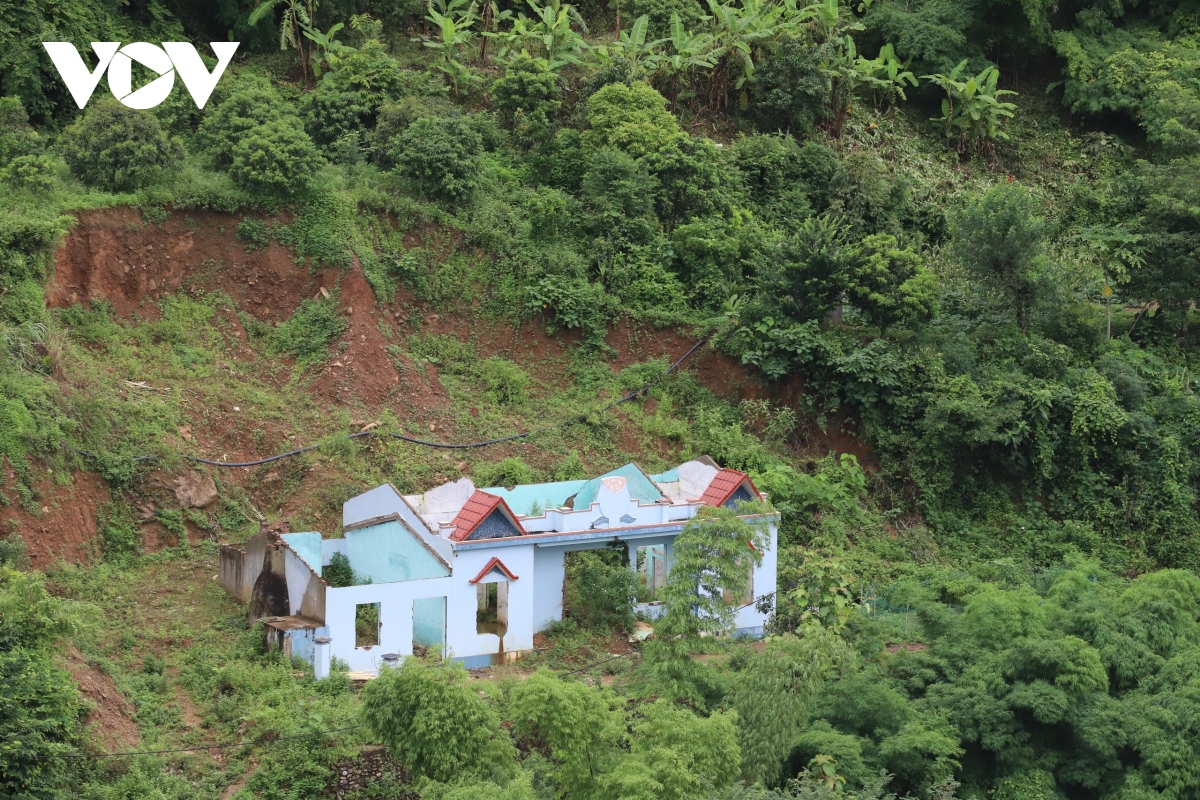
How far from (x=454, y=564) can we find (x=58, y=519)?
4530 millimetres

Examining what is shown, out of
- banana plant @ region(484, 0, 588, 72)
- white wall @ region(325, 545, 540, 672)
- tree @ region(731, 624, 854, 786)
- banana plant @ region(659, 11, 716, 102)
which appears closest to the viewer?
tree @ region(731, 624, 854, 786)

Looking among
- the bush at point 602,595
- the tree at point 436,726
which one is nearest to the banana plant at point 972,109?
the bush at point 602,595

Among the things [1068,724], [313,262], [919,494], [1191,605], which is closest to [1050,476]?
[919,494]

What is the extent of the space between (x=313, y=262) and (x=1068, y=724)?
12.1m

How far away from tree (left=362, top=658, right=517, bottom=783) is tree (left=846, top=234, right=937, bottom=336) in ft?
35.0

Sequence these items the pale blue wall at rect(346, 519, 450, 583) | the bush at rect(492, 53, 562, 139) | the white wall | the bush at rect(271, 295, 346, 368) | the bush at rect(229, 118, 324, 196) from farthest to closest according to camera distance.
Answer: the bush at rect(492, 53, 562, 139) < the bush at rect(229, 118, 324, 196) < the bush at rect(271, 295, 346, 368) < the pale blue wall at rect(346, 519, 450, 583) < the white wall

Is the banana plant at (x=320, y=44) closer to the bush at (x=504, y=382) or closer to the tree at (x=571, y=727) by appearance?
the bush at (x=504, y=382)

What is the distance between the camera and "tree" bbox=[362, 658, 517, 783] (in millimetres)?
13844

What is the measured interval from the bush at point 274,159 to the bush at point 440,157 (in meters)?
1.49

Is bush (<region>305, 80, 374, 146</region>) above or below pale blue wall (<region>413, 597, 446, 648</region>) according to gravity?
above

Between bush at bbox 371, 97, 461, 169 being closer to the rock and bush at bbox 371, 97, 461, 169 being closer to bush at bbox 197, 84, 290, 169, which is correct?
bush at bbox 197, 84, 290, 169

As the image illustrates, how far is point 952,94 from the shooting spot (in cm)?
2864

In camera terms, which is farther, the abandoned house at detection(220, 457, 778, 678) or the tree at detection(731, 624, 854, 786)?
the abandoned house at detection(220, 457, 778, 678)

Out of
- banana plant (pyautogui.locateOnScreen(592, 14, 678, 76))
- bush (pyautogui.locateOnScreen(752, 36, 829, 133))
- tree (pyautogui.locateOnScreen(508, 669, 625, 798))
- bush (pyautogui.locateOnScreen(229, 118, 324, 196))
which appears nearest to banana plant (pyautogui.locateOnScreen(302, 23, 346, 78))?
bush (pyautogui.locateOnScreen(229, 118, 324, 196))
